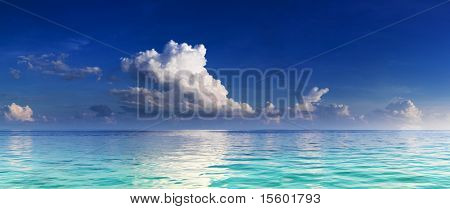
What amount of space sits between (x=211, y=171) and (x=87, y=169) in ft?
15.6

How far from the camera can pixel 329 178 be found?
45.2 ft

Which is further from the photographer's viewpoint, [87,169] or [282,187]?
[87,169]

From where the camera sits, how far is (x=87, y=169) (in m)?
16.5

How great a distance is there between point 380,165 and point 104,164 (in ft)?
36.6
